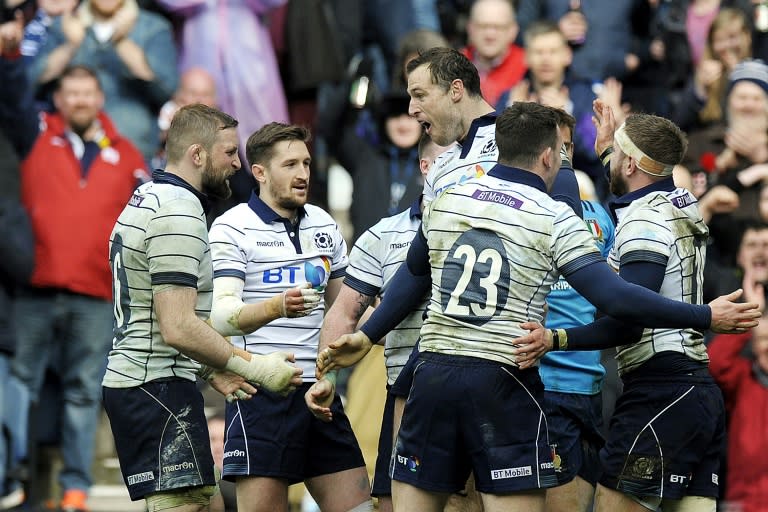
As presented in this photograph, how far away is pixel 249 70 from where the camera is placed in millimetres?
12656

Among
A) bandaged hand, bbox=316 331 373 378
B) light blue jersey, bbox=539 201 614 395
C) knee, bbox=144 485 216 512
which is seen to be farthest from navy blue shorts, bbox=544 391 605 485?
knee, bbox=144 485 216 512

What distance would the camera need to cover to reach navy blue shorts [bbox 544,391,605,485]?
820 centimetres

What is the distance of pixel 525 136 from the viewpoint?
23.3 feet

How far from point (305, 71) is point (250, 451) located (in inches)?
208

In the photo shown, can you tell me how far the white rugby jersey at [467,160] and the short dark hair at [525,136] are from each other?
469mm

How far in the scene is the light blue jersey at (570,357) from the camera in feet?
27.8

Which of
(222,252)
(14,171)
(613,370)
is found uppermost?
(14,171)

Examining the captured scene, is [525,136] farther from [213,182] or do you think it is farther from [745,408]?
[745,408]

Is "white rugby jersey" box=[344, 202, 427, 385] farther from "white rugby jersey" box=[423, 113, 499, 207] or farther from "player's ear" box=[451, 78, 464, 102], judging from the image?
"player's ear" box=[451, 78, 464, 102]

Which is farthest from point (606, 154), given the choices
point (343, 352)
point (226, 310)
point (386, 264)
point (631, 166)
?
point (226, 310)

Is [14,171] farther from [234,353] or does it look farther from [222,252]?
[234,353]

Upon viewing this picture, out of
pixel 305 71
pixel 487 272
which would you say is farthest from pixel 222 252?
pixel 305 71

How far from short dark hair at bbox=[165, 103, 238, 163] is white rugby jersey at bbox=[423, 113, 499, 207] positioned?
1095 millimetres

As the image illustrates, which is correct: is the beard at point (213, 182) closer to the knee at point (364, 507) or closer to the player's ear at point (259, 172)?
the player's ear at point (259, 172)
